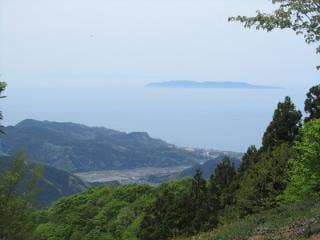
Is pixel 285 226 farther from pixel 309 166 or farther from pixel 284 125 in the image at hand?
pixel 284 125

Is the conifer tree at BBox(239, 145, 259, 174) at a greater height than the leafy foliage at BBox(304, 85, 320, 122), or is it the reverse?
the leafy foliage at BBox(304, 85, 320, 122)

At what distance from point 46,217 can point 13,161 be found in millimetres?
91084

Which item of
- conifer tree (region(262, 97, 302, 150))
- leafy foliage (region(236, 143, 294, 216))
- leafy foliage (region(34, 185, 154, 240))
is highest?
conifer tree (region(262, 97, 302, 150))

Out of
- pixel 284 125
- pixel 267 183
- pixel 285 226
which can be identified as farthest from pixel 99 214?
pixel 285 226

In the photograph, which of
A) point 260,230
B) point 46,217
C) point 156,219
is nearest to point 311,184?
point 260,230

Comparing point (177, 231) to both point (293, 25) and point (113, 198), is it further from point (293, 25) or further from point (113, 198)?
point (113, 198)

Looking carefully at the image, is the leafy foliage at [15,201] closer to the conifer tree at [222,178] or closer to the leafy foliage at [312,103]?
the leafy foliage at [312,103]

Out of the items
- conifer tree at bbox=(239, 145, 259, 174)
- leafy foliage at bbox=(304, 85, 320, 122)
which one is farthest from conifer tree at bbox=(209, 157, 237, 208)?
leafy foliage at bbox=(304, 85, 320, 122)

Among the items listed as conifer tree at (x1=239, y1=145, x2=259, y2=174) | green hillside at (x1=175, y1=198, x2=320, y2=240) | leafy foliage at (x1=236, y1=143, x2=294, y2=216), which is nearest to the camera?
green hillside at (x1=175, y1=198, x2=320, y2=240)

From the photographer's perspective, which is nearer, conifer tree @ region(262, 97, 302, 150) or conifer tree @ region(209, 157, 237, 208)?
conifer tree @ region(262, 97, 302, 150)

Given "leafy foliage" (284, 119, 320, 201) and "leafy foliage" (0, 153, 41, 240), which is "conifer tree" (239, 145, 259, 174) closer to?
→ "leafy foliage" (284, 119, 320, 201)

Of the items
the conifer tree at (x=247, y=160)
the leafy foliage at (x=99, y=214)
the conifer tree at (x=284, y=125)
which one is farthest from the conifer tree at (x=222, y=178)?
the leafy foliage at (x=99, y=214)

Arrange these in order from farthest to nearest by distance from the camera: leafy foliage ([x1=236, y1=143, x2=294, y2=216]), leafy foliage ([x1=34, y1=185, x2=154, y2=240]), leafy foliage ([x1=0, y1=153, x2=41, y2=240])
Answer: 1. leafy foliage ([x1=34, y1=185, x2=154, y2=240])
2. leafy foliage ([x1=236, y1=143, x2=294, y2=216])
3. leafy foliage ([x1=0, y1=153, x2=41, y2=240])

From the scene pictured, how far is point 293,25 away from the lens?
13188mm
